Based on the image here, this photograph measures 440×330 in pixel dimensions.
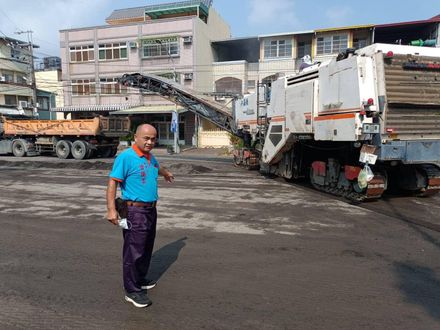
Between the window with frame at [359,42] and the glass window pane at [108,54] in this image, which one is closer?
the window with frame at [359,42]

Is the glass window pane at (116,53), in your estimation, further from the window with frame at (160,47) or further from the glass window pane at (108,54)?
the window with frame at (160,47)

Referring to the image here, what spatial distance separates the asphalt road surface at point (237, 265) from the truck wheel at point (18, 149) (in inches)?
589

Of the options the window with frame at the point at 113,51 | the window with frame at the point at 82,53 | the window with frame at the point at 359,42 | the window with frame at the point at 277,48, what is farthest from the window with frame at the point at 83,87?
the window with frame at the point at 359,42

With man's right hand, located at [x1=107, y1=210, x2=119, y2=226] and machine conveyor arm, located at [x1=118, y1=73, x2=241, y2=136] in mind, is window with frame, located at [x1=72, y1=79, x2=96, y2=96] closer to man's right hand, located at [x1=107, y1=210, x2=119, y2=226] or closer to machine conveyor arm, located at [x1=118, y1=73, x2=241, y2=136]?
machine conveyor arm, located at [x1=118, y1=73, x2=241, y2=136]

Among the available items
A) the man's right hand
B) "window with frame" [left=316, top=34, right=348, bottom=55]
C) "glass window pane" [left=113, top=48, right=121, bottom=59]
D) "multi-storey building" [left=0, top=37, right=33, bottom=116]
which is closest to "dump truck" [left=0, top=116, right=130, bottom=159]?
"glass window pane" [left=113, top=48, right=121, bottom=59]

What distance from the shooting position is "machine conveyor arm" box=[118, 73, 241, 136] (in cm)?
1669

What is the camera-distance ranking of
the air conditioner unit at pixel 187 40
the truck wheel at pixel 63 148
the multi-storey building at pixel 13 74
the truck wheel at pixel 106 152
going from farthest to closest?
the multi-storey building at pixel 13 74, the air conditioner unit at pixel 187 40, the truck wheel at pixel 106 152, the truck wheel at pixel 63 148

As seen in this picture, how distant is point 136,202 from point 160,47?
3245 centimetres

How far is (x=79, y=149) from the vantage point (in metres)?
20.2

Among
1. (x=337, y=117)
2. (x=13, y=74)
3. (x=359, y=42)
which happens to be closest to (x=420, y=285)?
(x=337, y=117)

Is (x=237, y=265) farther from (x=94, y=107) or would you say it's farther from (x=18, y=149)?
(x=94, y=107)

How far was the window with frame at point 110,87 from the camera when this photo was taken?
35.2 meters

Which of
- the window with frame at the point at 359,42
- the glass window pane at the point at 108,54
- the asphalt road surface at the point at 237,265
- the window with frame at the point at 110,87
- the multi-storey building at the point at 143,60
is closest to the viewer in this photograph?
the asphalt road surface at the point at 237,265

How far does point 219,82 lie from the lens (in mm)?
34250
